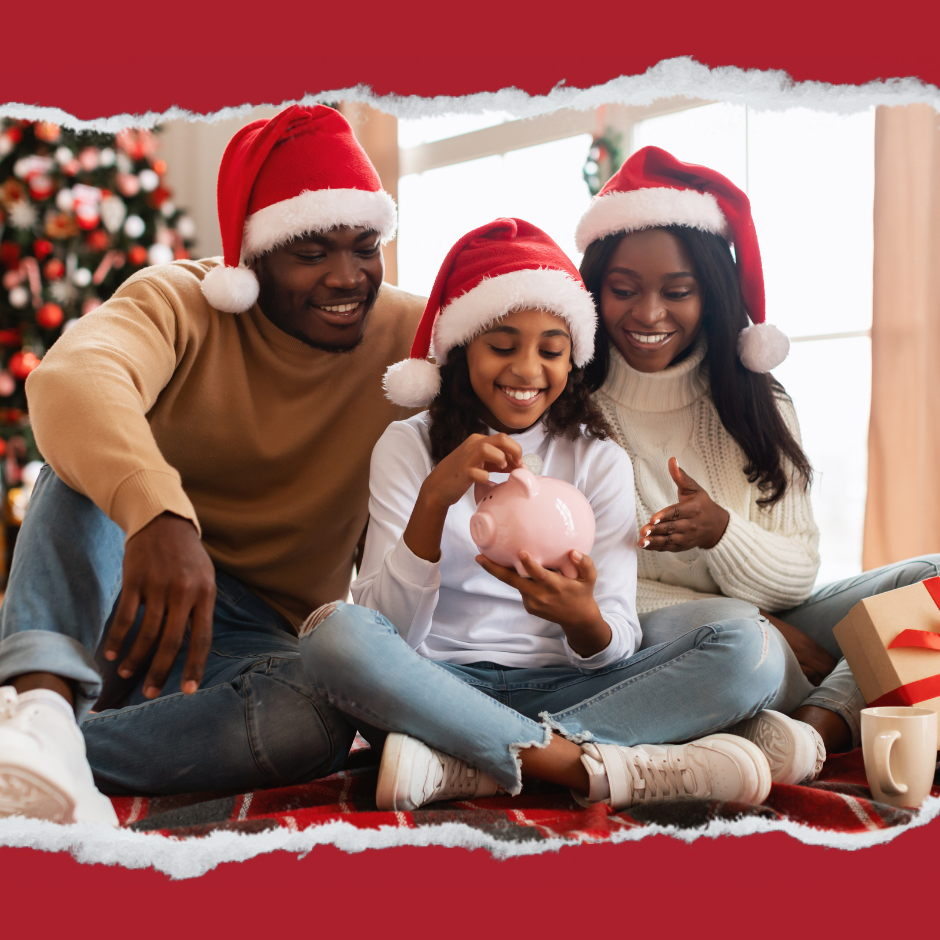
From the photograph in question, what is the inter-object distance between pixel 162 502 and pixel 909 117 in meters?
2.27

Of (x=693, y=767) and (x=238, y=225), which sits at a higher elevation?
(x=238, y=225)

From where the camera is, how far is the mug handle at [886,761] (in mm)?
1040

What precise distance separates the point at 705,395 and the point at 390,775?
0.92 m

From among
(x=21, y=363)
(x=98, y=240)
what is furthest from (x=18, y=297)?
(x=98, y=240)

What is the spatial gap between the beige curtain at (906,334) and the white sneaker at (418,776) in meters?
1.80

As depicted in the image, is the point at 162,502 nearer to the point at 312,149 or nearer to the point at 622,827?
the point at 622,827

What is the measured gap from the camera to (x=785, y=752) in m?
1.15

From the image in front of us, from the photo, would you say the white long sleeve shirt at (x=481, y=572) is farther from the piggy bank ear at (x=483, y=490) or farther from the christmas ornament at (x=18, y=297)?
the christmas ornament at (x=18, y=297)

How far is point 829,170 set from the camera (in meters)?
2.74

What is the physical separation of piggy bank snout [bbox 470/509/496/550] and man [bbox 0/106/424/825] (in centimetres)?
31

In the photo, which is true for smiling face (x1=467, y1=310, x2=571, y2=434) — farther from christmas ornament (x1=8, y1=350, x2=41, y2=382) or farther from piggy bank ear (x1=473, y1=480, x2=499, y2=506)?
christmas ornament (x1=8, y1=350, x2=41, y2=382)

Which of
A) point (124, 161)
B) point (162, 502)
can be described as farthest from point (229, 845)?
point (124, 161)

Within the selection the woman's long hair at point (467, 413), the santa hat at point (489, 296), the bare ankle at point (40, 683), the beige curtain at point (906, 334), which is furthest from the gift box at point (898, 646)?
the beige curtain at point (906, 334)

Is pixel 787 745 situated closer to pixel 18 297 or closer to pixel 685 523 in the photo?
pixel 685 523
